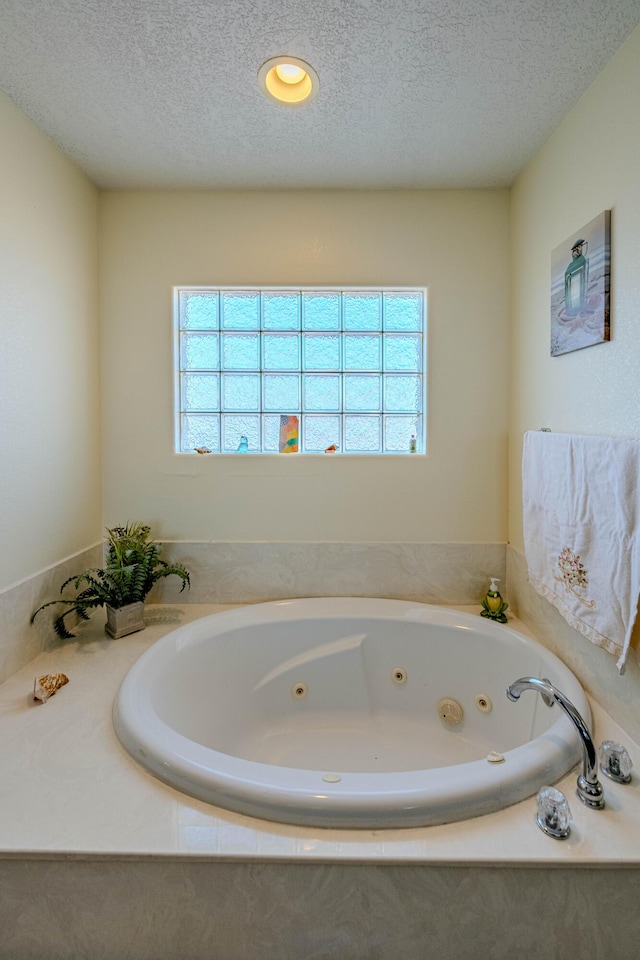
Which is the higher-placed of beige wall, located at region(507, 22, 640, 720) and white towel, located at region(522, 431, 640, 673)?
beige wall, located at region(507, 22, 640, 720)

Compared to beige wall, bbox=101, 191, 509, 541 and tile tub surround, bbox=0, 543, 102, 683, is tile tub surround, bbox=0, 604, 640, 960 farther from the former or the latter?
beige wall, bbox=101, 191, 509, 541

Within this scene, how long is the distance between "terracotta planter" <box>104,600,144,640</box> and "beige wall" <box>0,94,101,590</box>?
32 cm

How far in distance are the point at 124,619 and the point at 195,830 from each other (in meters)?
Result: 0.97

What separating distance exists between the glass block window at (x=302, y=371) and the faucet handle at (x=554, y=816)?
53.1 inches

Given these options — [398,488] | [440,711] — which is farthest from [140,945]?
[398,488]

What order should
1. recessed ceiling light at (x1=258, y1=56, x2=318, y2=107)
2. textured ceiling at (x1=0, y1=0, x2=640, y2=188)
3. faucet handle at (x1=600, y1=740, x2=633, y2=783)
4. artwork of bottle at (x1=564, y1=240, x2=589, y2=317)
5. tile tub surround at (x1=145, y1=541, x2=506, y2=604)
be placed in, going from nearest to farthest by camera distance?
faucet handle at (x1=600, y1=740, x2=633, y2=783) < textured ceiling at (x1=0, y1=0, x2=640, y2=188) < recessed ceiling light at (x1=258, y1=56, x2=318, y2=107) < artwork of bottle at (x1=564, y1=240, x2=589, y2=317) < tile tub surround at (x1=145, y1=541, x2=506, y2=604)

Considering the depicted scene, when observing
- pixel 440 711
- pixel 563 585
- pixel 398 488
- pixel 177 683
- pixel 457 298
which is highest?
pixel 457 298

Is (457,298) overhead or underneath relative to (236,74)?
underneath

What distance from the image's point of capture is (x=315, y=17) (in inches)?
42.1

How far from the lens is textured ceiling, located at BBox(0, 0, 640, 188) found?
1.07 m

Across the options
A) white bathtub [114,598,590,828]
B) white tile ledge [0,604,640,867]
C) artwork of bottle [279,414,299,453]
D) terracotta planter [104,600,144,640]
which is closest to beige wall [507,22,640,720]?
white bathtub [114,598,590,828]

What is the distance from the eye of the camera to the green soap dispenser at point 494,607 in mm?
1741

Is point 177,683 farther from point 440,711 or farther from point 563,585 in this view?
point 563,585

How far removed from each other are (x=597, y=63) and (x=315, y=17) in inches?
32.8
